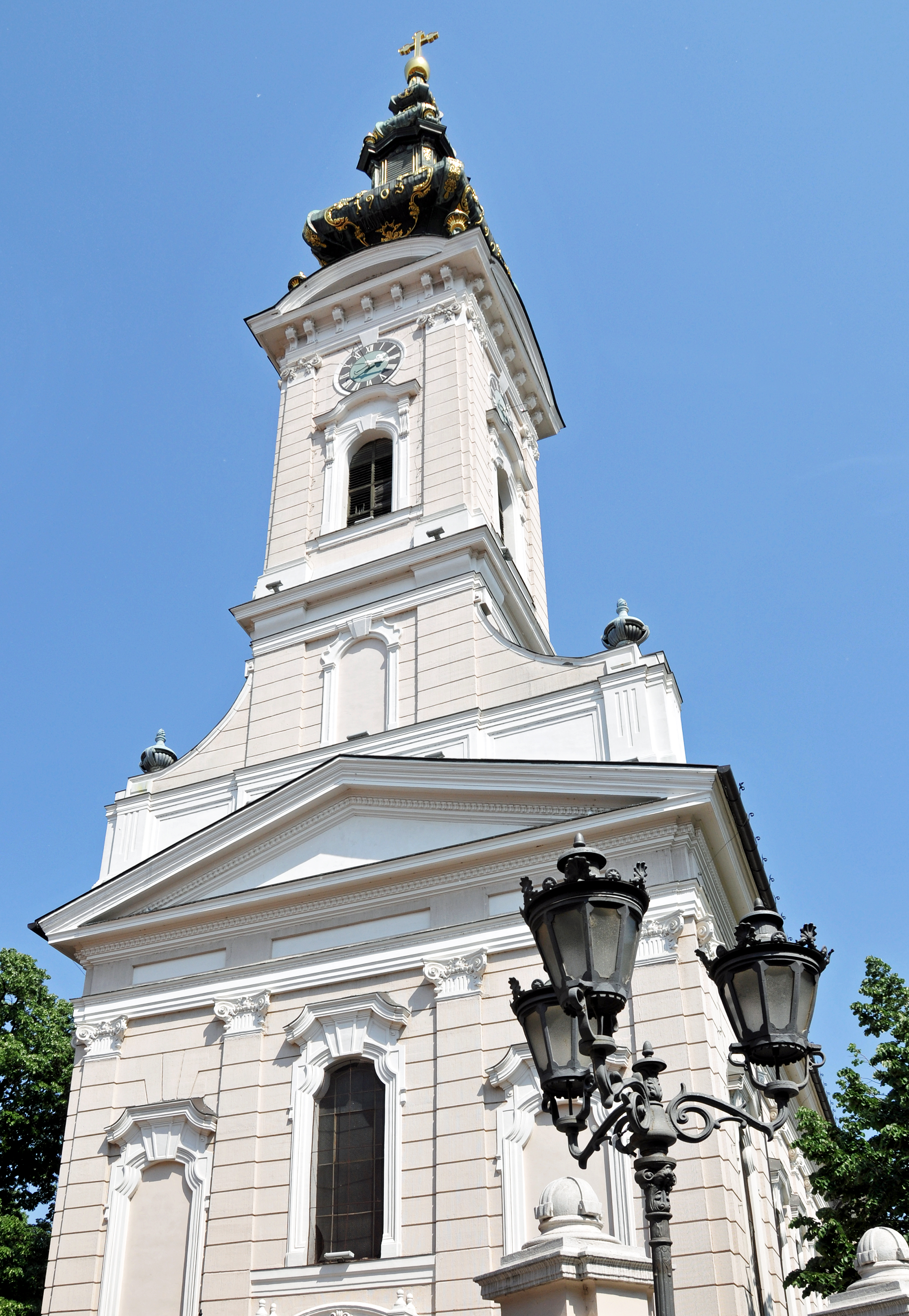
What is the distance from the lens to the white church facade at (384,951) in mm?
15414

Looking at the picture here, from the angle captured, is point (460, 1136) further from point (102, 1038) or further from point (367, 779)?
point (102, 1038)

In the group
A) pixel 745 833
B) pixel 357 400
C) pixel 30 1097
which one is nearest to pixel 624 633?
pixel 745 833

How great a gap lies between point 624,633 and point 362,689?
4610 mm

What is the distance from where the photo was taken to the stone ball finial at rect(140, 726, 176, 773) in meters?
22.3

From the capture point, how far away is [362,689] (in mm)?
21219

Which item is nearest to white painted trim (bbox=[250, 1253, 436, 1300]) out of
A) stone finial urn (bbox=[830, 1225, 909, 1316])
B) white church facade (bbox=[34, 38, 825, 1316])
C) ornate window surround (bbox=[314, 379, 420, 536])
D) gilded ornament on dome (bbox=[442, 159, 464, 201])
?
white church facade (bbox=[34, 38, 825, 1316])

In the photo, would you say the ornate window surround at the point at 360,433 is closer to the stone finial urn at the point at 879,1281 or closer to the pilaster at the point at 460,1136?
the pilaster at the point at 460,1136

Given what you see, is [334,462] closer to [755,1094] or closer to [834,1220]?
[755,1094]

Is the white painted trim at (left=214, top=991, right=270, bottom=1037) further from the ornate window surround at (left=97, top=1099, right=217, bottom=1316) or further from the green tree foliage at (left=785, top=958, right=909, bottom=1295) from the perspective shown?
the green tree foliage at (left=785, top=958, right=909, bottom=1295)

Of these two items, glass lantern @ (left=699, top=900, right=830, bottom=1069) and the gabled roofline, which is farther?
the gabled roofline

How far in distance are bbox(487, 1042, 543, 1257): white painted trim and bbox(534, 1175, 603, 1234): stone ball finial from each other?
529 centimetres

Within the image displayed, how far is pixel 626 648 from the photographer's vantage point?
18969 millimetres

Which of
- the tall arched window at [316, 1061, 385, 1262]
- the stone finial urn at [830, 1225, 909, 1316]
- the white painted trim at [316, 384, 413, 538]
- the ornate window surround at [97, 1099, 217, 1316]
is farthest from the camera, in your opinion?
the white painted trim at [316, 384, 413, 538]

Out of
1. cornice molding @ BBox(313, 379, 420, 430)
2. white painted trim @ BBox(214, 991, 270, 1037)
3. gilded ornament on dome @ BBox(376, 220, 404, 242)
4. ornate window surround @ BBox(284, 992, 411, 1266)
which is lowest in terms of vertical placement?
ornate window surround @ BBox(284, 992, 411, 1266)
